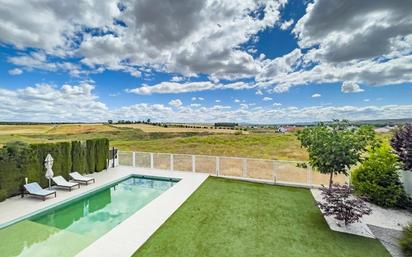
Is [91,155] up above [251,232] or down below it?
above

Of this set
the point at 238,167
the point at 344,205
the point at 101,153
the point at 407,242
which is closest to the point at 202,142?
the point at 101,153

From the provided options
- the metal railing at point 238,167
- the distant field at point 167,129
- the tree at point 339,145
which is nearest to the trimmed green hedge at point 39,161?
the metal railing at point 238,167

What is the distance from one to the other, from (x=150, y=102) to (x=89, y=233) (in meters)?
21.6

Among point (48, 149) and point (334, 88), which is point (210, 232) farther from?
point (334, 88)

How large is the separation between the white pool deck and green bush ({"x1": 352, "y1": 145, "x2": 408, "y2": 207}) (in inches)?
254

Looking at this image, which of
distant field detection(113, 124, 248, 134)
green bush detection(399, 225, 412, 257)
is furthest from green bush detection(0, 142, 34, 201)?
distant field detection(113, 124, 248, 134)

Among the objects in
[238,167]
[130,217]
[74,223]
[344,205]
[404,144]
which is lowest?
[74,223]

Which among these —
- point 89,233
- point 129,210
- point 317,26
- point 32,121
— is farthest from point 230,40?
point 32,121

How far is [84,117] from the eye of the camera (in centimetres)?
2167

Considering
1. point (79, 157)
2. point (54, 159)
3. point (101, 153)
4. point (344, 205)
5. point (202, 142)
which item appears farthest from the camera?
point (202, 142)

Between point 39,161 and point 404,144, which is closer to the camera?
point 404,144

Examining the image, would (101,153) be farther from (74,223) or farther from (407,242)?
(407,242)

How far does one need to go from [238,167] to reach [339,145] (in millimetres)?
5355

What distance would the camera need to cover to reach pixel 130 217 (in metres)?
6.46
